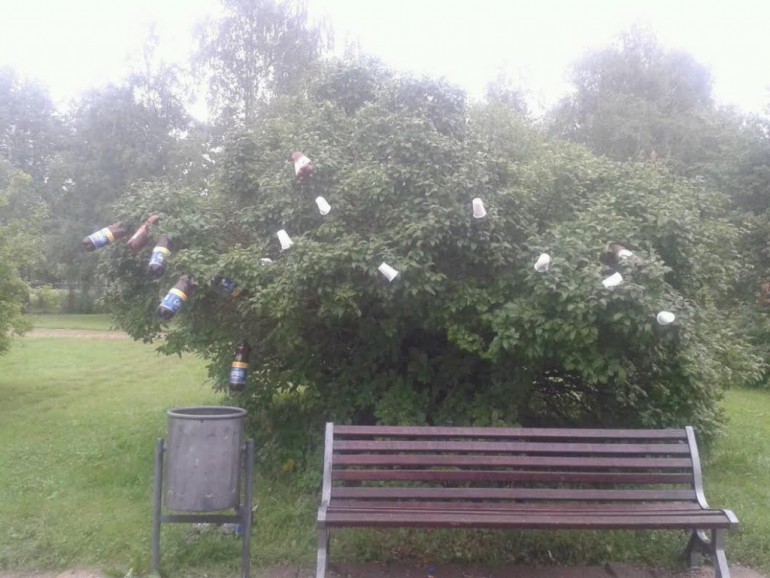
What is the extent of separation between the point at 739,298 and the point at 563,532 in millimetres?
10529

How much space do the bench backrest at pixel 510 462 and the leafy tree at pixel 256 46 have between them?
75.7ft

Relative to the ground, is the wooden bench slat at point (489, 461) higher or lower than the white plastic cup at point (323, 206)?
lower

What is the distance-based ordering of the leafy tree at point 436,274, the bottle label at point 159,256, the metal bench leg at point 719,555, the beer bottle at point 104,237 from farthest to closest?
1. the beer bottle at point 104,237
2. the bottle label at point 159,256
3. the leafy tree at point 436,274
4. the metal bench leg at point 719,555

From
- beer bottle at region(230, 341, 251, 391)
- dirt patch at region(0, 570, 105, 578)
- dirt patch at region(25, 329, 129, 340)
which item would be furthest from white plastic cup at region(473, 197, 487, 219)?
dirt patch at region(25, 329, 129, 340)

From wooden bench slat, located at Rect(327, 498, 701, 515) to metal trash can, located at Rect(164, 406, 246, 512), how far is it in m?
0.61

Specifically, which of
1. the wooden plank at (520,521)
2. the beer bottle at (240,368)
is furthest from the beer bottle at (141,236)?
the wooden plank at (520,521)

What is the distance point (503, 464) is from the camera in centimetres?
444

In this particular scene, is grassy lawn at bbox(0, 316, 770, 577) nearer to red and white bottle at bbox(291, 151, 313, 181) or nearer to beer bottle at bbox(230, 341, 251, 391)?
beer bottle at bbox(230, 341, 251, 391)

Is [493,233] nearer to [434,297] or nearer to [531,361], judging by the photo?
[434,297]

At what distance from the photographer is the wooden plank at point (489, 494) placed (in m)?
4.34

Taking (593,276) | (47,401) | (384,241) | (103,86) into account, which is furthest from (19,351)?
(103,86)

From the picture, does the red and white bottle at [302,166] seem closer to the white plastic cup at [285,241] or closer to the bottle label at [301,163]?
the bottle label at [301,163]

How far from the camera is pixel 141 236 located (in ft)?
18.4

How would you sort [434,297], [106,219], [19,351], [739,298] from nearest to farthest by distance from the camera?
1. [434,297]
2. [739,298]
3. [19,351]
4. [106,219]
